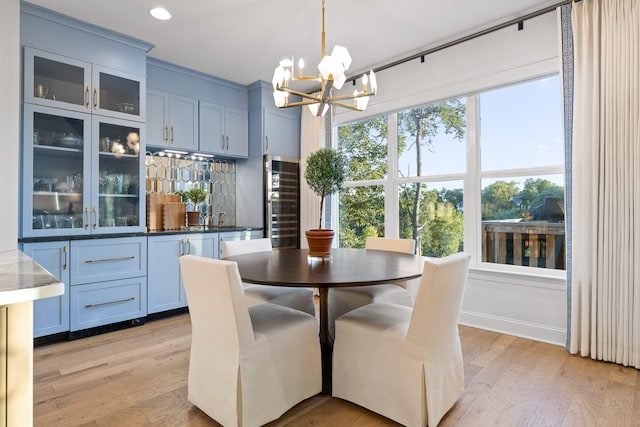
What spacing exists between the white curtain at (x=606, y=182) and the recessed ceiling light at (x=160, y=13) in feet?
10.3

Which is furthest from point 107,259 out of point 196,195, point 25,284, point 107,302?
point 25,284

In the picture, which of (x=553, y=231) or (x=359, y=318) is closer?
(x=359, y=318)

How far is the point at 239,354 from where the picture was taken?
1.62 m

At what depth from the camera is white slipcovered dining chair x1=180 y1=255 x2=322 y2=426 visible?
1611 mm

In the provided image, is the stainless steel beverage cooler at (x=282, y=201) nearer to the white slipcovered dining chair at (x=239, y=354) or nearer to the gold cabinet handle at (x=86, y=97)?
the gold cabinet handle at (x=86, y=97)

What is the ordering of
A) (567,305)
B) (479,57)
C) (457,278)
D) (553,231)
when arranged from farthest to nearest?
(479,57), (553,231), (567,305), (457,278)

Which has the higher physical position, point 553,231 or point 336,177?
point 336,177

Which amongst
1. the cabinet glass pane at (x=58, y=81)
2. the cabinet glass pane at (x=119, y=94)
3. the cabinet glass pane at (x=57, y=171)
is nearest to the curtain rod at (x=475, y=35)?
the cabinet glass pane at (x=119, y=94)

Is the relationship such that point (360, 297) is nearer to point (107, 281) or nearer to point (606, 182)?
point (606, 182)

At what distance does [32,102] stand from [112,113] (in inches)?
22.6

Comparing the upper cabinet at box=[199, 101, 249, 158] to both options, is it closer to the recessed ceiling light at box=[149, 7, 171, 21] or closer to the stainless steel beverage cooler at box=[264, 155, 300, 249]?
the stainless steel beverage cooler at box=[264, 155, 300, 249]

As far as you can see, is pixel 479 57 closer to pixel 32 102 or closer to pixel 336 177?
pixel 336 177

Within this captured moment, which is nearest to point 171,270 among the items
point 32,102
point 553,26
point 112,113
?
point 112,113

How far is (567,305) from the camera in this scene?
8.81 ft
